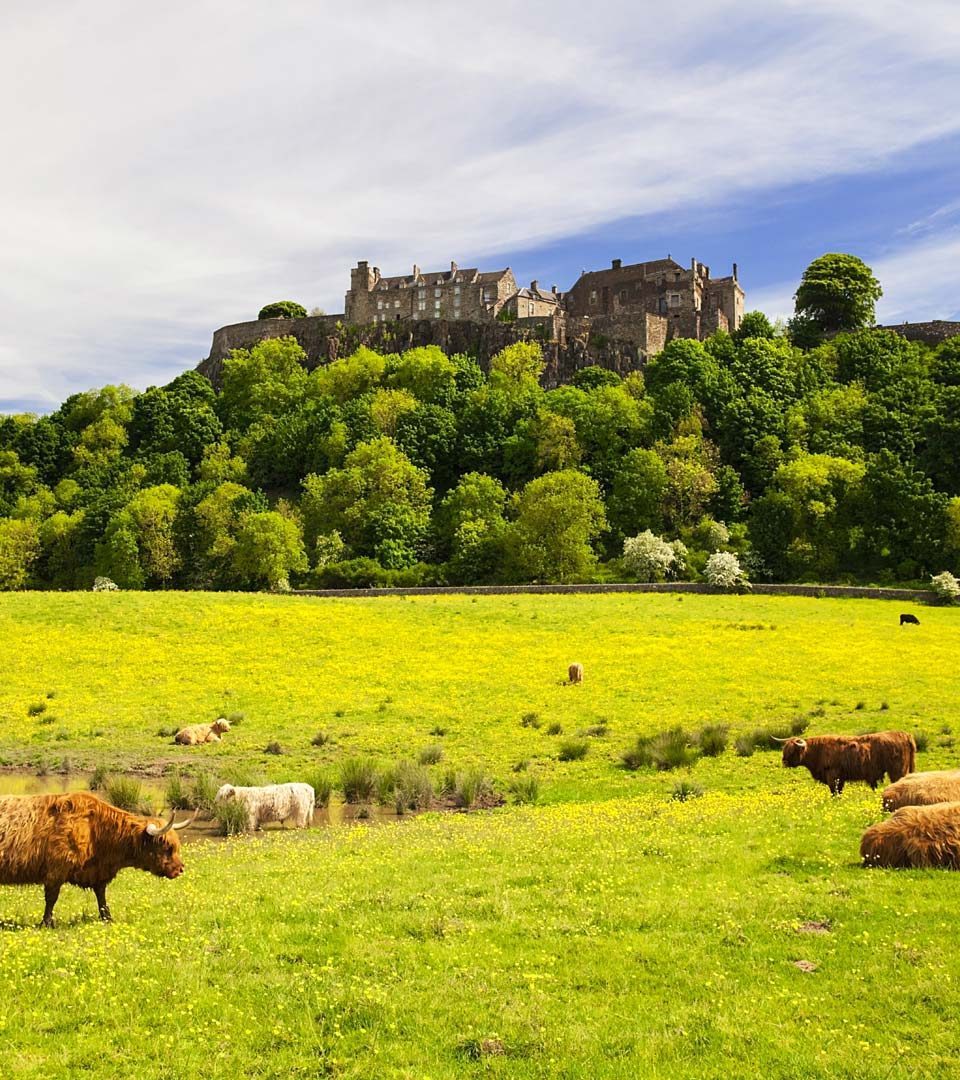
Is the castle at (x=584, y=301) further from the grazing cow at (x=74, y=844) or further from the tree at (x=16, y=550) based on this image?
the grazing cow at (x=74, y=844)

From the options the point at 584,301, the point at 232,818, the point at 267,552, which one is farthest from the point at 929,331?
the point at 232,818

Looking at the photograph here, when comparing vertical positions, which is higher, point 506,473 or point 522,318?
point 522,318

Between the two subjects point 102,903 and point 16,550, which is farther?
point 16,550

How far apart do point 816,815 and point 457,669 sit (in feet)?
73.8

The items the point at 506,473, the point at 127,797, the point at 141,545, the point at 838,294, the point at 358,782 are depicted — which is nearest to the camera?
the point at 127,797

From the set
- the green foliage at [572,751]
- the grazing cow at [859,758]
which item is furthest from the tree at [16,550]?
the grazing cow at [859,758]

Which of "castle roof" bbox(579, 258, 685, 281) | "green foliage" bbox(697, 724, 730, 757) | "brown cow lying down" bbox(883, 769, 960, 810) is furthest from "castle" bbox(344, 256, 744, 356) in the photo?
"brown cow lying down" bbox(883, 769, 960, 810)

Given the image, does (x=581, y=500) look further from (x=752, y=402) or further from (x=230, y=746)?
(x=230, y=746)

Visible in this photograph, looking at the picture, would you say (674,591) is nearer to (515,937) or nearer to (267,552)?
(267,552)

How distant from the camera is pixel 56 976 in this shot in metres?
9.42

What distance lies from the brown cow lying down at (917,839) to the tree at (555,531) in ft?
184

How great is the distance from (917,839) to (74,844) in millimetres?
9791

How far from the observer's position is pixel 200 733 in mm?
27656

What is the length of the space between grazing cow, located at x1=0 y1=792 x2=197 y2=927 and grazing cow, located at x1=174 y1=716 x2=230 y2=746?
52.2 feet
